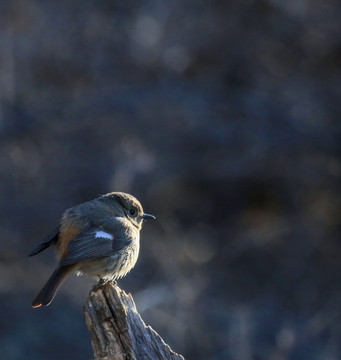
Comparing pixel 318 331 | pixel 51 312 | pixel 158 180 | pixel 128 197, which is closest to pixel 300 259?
pixel 318 331

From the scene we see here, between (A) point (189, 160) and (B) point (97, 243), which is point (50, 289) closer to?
(B) point (97, 243)

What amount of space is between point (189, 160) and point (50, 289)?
752cm

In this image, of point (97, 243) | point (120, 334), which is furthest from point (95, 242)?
point (120, 334)

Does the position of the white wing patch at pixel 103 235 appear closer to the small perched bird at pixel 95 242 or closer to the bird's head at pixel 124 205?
the small perched bird at pixel 95 242

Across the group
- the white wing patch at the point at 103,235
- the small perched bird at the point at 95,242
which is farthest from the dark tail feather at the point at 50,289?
the white wing patch at the point at 103,235

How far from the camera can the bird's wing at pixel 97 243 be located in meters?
6.36

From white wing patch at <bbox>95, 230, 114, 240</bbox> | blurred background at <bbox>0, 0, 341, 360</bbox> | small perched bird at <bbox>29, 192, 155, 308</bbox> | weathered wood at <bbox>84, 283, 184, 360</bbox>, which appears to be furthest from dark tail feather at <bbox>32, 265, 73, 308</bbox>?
blurred background at <bbox>0, 0, 341, 360</bbox>

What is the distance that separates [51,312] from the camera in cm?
1175

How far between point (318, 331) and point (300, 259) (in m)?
1.36

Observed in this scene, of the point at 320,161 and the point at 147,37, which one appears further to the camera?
the point at 147,37

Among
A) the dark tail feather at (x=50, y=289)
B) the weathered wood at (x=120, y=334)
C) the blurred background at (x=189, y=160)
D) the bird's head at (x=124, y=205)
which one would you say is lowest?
the blurred background at (x=189, y=160)

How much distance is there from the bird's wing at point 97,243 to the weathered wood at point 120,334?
1.09 m

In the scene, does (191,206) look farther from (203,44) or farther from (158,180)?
(203,44)

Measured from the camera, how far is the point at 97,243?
655 centimetres
